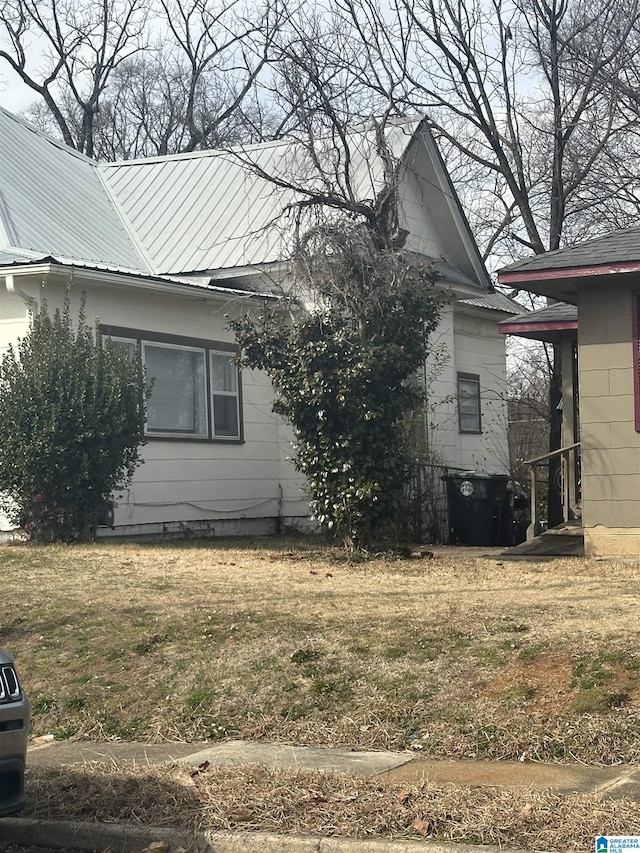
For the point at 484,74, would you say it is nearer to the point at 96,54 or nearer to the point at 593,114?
the point at 593,114

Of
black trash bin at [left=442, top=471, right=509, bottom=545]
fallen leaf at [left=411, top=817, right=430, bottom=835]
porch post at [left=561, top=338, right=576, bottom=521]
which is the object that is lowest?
fallen leaf at [left=411, top=817, right=430, bottom=835]

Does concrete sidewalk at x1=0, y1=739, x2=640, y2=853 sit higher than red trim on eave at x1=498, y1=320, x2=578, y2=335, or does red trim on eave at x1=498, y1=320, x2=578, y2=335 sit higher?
red trim on eave at x1=498, y1=320, x2=578, y2=335

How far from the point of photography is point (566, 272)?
13422 mm

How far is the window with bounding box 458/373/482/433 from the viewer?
22.7 m

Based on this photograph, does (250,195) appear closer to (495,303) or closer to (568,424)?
(495,303)

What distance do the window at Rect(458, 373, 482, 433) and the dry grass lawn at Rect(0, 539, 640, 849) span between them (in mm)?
10764

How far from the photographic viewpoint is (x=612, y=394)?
13.7 metres

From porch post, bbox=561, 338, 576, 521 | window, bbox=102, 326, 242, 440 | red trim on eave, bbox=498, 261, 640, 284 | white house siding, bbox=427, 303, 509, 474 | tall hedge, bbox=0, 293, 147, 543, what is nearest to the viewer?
red trim on eave, bbox=498, 261, 640, 284

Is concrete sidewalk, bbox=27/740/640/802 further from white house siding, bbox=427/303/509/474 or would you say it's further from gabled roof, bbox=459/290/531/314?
gabled roof, bbox=459/290/531/314

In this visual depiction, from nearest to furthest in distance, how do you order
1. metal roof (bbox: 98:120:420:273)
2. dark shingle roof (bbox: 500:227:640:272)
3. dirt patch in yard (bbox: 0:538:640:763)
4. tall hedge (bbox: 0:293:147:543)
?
dirt patch in yard (bbox: 0:538:640:763) → dark shingle roof (bbox: 500:227:640:272) → tall hedge (bbox: 0:293:147:543) → metal roof (bbox: 98:120:420:273)

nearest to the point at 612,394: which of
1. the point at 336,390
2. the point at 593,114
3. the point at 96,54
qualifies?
the point at 336,390

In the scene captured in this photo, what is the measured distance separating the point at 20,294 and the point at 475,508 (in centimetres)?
755

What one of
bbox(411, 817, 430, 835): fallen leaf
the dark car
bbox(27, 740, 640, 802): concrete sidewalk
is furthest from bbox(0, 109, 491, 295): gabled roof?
bbox(411, 817, 430, 835): fallen leaf

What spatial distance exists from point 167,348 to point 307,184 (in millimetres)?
3622
